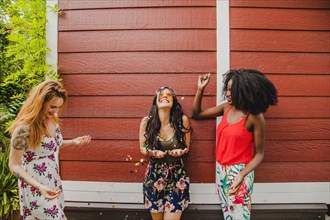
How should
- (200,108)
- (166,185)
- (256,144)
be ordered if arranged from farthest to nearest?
1. (200,108)
2. (166,185)
3. (256,144)

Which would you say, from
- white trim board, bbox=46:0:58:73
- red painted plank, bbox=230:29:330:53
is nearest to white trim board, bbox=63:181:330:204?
red painted plank, bbox=230:29:330:53

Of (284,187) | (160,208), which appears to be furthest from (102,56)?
(284,187)

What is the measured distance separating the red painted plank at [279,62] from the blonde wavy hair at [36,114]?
1.80m

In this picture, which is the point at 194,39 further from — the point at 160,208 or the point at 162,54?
the point at 160,208

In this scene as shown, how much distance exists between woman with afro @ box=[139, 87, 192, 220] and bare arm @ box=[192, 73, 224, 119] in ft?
0.68

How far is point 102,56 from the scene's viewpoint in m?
2.66

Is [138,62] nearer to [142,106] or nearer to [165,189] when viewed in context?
[142,106]

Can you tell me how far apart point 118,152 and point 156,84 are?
0.85 metres

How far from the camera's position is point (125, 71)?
2637 mm

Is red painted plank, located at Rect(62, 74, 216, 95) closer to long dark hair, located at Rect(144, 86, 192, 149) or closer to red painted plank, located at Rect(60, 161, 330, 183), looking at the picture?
long dark hair, located at Rect(144, 86, 192, 149)

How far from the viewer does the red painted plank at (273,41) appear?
2.59 m

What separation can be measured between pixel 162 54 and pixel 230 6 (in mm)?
892

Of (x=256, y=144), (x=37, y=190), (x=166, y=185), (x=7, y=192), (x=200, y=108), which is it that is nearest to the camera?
(x=37, y=190)

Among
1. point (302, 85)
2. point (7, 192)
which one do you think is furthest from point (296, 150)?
point (7, 192)
